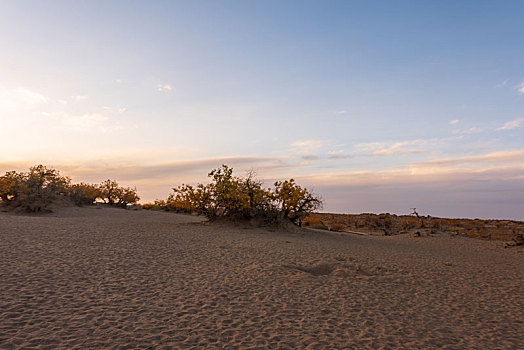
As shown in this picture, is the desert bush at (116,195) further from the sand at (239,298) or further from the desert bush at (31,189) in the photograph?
the sand at (239,298)

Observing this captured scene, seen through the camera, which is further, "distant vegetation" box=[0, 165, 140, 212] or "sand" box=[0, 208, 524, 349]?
"distant vegetation" box=[0, 165, 140, 212]

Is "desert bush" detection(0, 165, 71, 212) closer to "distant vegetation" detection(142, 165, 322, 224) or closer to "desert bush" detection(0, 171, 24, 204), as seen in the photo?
"desert bush" detection(0, 171, 24, 204)

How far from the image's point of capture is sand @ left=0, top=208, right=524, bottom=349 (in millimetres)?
5199

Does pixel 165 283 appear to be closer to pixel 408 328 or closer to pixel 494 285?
pixel 408 328

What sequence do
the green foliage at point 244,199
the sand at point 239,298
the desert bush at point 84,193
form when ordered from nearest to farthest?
the sand at point 239,298 → the green foliage at point 244,199 → the desert bush at point 84,193

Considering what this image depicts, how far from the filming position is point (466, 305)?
7.55 meters

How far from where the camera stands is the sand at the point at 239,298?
520cm

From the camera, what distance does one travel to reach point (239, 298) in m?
6.96

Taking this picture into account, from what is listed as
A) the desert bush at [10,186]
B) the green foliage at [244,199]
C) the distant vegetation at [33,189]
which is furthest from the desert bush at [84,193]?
the green foliage at [244,199]

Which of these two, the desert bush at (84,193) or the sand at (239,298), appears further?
the desert bush at (84,193)

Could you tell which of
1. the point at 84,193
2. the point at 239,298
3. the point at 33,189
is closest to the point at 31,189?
the point at 33,189

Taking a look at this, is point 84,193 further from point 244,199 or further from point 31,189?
point 244,199

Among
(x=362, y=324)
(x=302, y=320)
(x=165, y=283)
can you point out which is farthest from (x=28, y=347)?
(x=362, y=324)

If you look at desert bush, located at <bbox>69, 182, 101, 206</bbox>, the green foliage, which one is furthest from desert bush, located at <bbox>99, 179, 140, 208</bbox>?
the green foliage
